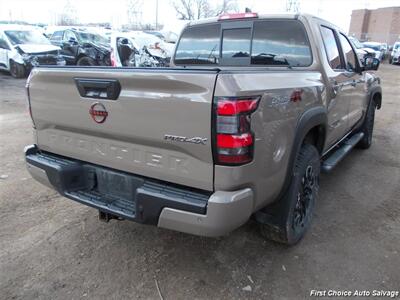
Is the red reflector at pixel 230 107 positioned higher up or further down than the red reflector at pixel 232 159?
higher up

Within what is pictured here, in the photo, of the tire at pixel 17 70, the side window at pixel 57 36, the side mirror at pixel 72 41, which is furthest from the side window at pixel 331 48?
the side window at pixel 57 36

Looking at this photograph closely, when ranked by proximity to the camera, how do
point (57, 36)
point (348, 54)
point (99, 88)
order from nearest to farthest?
1. point (99, 88)
2. point (348, 54)
3. point (57, 36)

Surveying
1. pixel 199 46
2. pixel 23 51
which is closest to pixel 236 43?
pixel 199 46

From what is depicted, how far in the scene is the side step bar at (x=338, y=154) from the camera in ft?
12.7

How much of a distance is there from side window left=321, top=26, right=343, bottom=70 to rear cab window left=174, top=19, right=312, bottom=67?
360mm

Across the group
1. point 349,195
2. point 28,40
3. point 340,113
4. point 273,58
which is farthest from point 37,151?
point 28,40

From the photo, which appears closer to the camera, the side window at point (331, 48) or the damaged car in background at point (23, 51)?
the side window at point (331, 48)

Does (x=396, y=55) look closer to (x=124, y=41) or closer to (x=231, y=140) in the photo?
(x=124, y=41)

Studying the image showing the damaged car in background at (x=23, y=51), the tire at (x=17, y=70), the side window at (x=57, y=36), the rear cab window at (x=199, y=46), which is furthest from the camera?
the side window at (x=57, y=36)

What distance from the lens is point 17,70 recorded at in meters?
14.5

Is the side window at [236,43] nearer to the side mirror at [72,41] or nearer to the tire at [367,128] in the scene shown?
the tire at [367,128]

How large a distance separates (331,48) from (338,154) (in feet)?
3.94

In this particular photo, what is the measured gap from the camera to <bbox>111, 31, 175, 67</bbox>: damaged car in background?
1379 centimetres

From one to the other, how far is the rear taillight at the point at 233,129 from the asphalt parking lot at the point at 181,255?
3.48 ft
